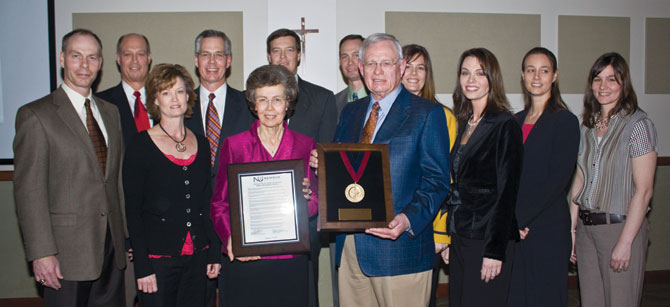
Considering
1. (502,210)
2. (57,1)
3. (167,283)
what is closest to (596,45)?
(502,210)

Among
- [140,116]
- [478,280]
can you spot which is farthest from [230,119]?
[478,280]

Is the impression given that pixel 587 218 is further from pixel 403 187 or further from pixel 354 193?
pixel 354 193

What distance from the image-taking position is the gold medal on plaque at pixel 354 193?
2238mm

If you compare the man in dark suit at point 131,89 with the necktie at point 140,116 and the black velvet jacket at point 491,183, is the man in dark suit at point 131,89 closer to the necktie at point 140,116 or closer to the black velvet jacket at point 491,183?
the necktie at point 140,116

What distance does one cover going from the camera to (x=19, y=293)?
4789 mm

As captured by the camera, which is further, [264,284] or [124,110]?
[124,110]

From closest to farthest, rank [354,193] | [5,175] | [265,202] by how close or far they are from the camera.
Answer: [354,193]
[265,202]
[5,175]

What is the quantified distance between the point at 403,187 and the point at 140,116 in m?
2.17

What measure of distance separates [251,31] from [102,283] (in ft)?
9.67

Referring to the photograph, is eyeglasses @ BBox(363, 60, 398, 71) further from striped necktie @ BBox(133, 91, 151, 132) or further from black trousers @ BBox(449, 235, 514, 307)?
striped necktie @ BBox(133, 91, 151, 132)

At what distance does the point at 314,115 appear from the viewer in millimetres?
3441

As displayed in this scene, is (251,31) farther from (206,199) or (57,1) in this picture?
(206,199)

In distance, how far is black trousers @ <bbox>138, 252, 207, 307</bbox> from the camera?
2590 millimetres

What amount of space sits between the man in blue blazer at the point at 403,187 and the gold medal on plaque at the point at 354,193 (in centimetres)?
16
